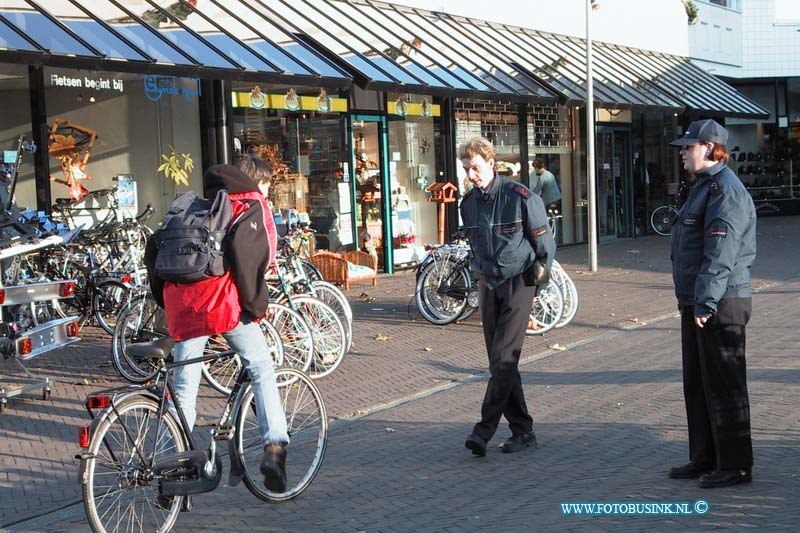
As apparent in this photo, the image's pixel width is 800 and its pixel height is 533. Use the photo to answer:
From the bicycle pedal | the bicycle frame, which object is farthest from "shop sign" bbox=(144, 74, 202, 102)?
the bicycle pedal

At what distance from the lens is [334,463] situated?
6.27m

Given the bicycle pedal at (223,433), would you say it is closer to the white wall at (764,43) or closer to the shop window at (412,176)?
the shop window at (412,176)

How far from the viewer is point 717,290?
5.17 meters

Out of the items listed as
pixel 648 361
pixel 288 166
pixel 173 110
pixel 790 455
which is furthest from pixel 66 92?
pixel 790 455

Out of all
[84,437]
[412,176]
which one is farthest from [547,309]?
[412,176]

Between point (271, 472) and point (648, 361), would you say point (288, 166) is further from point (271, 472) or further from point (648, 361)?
point (271, 472)

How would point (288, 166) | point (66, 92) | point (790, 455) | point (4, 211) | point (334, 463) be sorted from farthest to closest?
point (288, 166), point (66, 92), point (4, 211), point (334, 463), point (790, 455)

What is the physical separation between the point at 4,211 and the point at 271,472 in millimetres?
4943

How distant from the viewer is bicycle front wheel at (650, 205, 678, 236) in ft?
83.7

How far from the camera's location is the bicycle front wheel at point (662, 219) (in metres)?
25.5

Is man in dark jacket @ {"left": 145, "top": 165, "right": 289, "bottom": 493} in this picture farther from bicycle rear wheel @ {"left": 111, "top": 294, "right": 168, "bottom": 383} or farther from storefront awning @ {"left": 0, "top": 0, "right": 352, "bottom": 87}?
storefront awning @ {"left": 0, "top": 0, "right": 352, "bottom": 87}

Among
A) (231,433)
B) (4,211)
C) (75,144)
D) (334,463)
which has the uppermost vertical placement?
(75,144)

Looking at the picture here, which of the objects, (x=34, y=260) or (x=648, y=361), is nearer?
(x=648, y=361)

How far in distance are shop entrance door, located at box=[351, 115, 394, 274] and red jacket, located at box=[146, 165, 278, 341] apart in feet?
37.8
